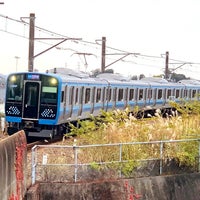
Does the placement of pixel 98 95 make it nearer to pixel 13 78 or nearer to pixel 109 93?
pixel 109 93

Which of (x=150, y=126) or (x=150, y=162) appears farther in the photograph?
(x=150, y=126)

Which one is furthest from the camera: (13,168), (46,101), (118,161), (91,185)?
(46,101)

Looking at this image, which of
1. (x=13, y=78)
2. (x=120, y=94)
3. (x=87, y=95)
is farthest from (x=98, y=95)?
(x=13, y=78)

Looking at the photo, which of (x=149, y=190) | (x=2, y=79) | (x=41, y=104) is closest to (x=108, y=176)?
(x=149, y=190)

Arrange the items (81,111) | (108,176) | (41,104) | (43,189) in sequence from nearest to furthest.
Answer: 1. (43,189)
2. (108,176)
3. (41,104)
4. (81,111)

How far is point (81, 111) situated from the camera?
2273 centimetres

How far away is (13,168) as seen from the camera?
10.1 metres

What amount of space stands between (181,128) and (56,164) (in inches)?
186

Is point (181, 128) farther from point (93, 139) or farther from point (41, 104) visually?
point (41, 104)

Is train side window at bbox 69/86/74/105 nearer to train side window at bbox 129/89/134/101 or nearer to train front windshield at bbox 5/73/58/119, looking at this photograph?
train front windshield at bbox 5/73/58/119

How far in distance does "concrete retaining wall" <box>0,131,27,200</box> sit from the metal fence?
1.74ft

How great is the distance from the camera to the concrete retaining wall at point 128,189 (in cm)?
1144

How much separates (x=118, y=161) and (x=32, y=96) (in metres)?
8.13

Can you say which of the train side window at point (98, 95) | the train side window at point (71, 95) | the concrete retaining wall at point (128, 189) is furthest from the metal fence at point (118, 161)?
the train side window at point (98, 95)
